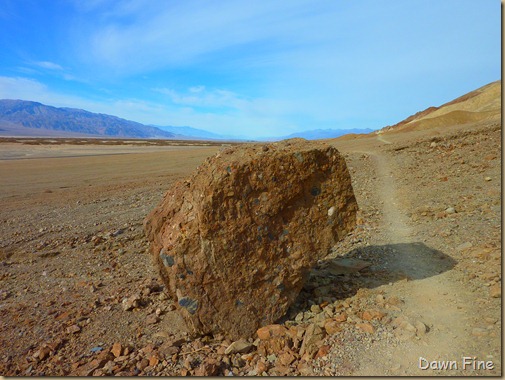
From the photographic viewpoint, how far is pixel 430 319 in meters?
4.18

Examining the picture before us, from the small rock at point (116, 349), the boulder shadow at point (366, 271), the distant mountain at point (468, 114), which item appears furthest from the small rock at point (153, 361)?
the distant mountain at point (468, 114)

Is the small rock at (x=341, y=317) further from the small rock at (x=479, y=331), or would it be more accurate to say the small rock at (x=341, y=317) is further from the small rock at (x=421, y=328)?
the small rock at (x=479, y=331)

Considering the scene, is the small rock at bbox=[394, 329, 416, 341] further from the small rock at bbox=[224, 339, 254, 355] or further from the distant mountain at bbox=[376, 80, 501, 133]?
the distant mountain at bbox=[376, 80, 501, 133]

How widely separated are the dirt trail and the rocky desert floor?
1cm

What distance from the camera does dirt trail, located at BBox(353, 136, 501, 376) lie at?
11.7 ft

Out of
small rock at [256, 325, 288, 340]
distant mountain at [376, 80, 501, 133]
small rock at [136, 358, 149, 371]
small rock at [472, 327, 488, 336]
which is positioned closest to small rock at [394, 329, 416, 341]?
small rock at [472, 327, 488, 336]

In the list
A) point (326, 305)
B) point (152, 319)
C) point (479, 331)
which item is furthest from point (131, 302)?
point (479, 331)

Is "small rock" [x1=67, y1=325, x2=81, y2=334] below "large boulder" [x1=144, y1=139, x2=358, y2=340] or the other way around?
below

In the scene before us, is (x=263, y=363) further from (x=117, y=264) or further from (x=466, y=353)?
(x=117, y=264)

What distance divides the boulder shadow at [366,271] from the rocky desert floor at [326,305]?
0.07 feet

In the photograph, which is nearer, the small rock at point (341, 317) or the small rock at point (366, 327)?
the small rock at point (366, 327)

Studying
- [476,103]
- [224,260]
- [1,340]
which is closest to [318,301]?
[224,260]

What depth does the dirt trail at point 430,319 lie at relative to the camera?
3578mm

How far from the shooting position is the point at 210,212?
4.50 metres
